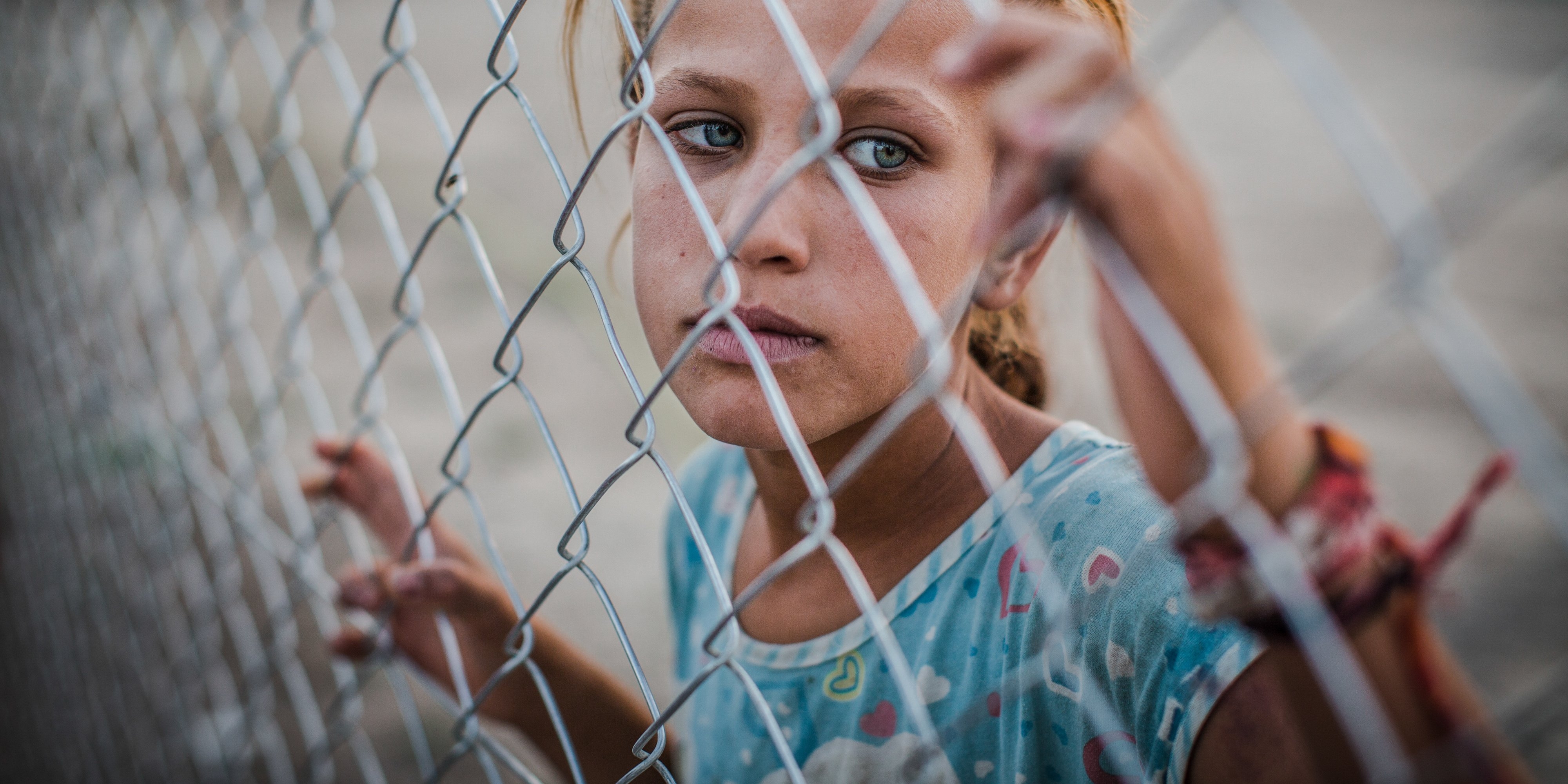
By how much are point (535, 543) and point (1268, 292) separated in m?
3.19

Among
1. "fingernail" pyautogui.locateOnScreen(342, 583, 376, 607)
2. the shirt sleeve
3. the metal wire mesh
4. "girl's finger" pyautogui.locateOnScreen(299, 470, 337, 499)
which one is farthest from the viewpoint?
"girl's finger" pyautogui.locateOnScreen(299, 470, 337, 499)

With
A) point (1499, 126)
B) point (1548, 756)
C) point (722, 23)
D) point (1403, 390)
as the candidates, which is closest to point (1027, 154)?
point (722, 23)

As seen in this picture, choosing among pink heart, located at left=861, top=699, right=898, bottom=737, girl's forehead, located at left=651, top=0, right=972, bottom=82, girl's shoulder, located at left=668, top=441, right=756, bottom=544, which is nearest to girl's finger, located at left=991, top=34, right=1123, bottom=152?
girl's forehead, located at left=651, top=0, right=972, bottom=82

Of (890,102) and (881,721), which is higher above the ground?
(890,102)

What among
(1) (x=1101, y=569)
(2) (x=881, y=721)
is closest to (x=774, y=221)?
(1) (x=1101, y=569)

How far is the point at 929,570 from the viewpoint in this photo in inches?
42.9

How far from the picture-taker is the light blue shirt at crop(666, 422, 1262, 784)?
774 millimetres

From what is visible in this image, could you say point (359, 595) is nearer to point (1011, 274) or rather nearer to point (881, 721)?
point (881, 721)

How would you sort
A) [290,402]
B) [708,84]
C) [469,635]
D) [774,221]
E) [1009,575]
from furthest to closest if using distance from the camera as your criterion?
1. [290,402]
2. [469,635]
3. [1009,575]
4. [708,84]
5. [774,221]

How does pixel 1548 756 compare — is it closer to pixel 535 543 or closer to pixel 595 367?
pixel 535 543

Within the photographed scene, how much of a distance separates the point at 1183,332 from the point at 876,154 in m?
0.44

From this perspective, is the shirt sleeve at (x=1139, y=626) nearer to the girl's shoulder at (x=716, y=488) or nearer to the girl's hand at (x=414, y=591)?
the girl's shoulder at (x=716, y=488)

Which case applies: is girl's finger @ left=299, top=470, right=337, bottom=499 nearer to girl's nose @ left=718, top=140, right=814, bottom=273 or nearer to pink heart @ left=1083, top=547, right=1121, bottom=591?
girl's nose @ left=718, top=140, right=814, bottom=273

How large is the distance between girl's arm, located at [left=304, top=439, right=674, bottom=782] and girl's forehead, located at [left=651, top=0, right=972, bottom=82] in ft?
2.77
